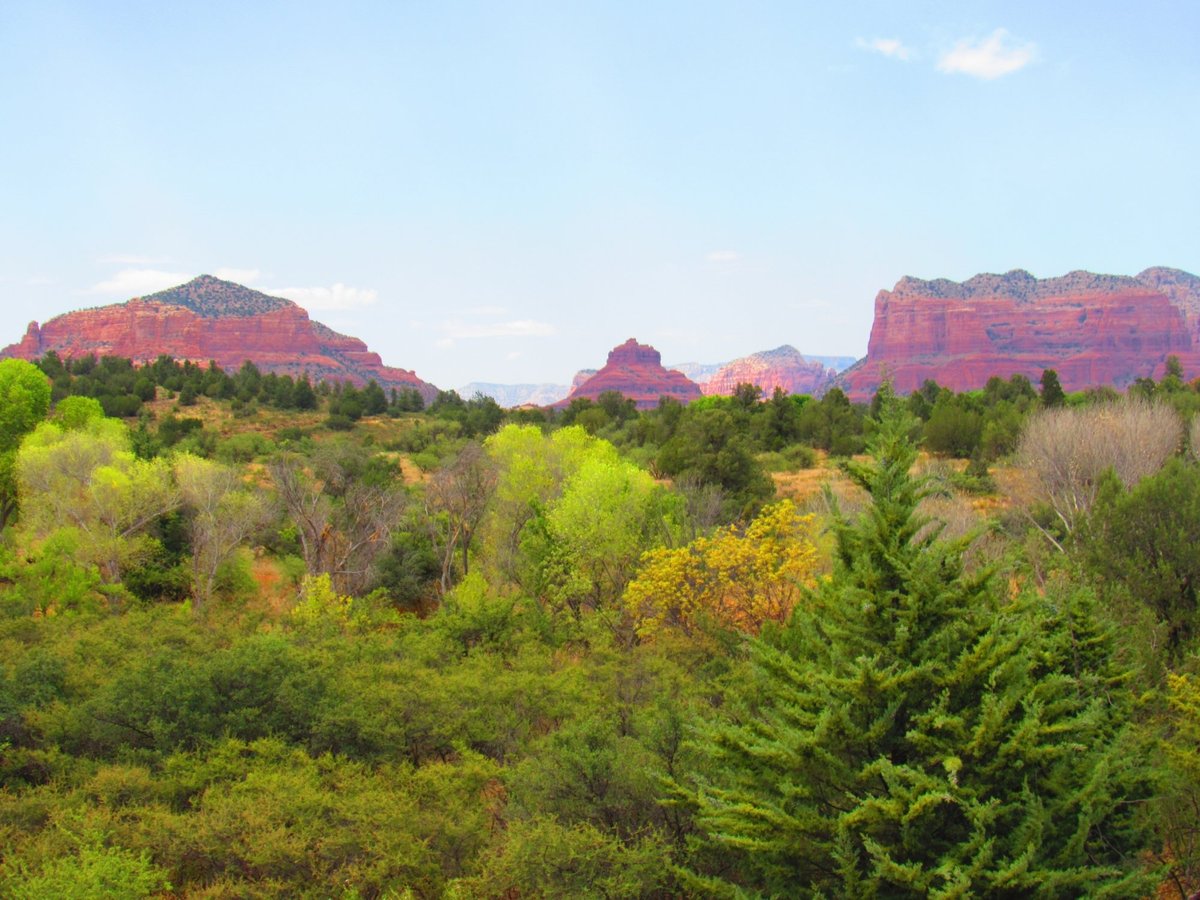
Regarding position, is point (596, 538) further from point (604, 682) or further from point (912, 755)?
point (912, 755)

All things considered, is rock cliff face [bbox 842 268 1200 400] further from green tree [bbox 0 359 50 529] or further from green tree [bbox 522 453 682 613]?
green tree [bbox 0 359 50 529]

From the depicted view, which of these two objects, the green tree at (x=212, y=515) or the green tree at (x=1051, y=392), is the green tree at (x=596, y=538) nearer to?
the green tree at (x=212, y=515)

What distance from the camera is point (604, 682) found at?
1741 centimetres

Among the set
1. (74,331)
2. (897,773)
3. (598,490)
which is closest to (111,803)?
(897,773)

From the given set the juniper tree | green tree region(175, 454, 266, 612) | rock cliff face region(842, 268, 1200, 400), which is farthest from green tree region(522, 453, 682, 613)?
rock cliff face region(842, 268, 1200, 400)

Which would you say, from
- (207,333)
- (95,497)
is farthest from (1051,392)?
(207,333)

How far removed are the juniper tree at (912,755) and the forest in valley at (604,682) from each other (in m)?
0.05

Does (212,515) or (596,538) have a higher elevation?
(212,515)

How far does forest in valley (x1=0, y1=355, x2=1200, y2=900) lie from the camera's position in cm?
909

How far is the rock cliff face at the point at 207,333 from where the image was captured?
148 metres

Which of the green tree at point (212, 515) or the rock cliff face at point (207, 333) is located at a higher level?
the rock cliff face at point (207, 333)

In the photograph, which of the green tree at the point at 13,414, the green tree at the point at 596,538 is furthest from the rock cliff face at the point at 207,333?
the green tree at the point at 596,538

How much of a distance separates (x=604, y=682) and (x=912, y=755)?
8.84 metres

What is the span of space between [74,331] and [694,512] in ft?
543
